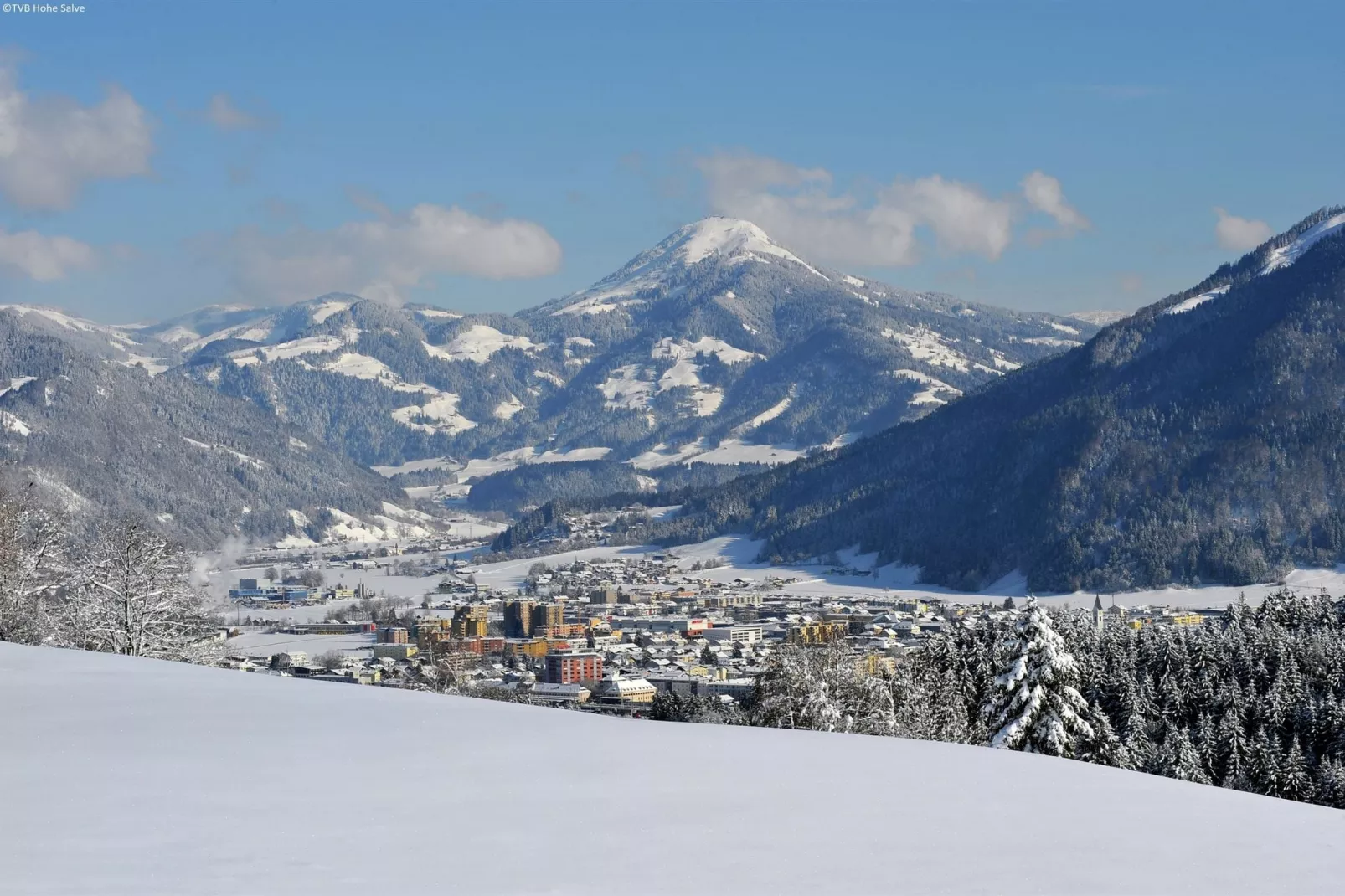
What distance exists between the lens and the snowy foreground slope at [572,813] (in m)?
9.97

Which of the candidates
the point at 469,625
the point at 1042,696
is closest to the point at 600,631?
the point at 469,625

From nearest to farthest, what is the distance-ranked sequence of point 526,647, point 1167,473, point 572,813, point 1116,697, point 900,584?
point 572,813 < point 1116,697 < point 526,647 < point 1167,473 < point 900,584

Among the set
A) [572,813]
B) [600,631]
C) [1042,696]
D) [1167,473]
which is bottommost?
[1042,696]

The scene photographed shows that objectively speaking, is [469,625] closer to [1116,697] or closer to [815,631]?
[815,631]

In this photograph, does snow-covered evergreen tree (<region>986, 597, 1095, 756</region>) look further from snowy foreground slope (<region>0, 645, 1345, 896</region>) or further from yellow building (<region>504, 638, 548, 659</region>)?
yellow building (<region>504, 638, 548, 659</region>)

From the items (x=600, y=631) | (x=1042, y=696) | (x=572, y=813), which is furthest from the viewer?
(x=600, y=631)

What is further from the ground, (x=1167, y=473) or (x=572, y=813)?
(x=1167, y=473)

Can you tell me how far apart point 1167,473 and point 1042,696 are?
435 feet

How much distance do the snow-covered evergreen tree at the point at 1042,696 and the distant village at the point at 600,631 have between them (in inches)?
207

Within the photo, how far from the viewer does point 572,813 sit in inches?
459

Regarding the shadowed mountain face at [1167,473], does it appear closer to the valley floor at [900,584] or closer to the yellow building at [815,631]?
the valley floor at [900,584]

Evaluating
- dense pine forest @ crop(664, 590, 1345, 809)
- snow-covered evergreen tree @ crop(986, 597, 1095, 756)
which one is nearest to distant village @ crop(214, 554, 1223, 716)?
dense pine forest @ crop(664, 590, 1345, 809)

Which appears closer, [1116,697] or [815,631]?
[1116,697]

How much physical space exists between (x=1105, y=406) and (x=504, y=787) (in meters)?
178
